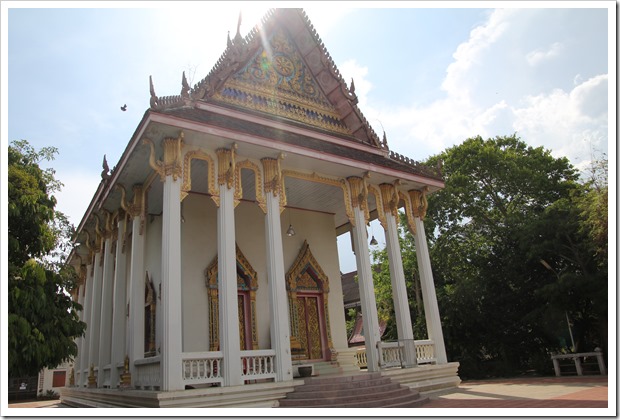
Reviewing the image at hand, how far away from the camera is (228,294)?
7820 mm

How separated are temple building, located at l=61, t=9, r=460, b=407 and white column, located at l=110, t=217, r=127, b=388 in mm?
33

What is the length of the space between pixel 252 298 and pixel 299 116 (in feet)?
14.8

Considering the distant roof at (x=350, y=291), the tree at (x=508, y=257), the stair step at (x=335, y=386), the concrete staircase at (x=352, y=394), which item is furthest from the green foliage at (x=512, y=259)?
the stair step at (x=335, y=386)

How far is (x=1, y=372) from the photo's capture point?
19.0 feet

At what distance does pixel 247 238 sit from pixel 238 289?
135cm


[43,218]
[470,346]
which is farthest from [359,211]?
[470,346]

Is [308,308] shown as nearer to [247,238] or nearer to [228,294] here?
[247,238]

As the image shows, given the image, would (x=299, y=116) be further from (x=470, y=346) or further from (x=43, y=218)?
(x=470, y=346)

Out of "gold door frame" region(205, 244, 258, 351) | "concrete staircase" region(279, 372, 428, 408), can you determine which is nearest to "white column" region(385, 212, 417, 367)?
"concrete staircase" region(279, 372, 428, 408)

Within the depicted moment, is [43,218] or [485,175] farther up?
[485,175]

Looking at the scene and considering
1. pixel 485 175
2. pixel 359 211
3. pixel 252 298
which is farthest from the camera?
pixel 485 175

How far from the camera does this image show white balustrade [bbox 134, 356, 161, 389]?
24.7 ft

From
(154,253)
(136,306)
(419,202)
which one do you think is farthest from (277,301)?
(419,202)

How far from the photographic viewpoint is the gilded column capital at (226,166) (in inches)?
340
